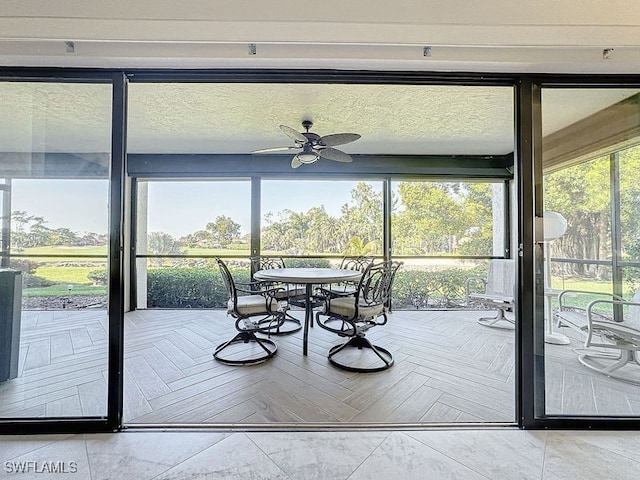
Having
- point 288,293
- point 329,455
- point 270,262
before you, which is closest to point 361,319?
point 288,293

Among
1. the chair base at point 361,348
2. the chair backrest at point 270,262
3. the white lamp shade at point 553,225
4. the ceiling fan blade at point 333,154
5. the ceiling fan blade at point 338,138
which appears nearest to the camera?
the white lamp shade at point 553,225

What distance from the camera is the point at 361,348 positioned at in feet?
10.3

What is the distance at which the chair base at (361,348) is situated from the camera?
2.64m

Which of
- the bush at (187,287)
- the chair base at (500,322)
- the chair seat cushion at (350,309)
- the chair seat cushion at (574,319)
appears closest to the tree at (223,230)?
the bush at (187,287)

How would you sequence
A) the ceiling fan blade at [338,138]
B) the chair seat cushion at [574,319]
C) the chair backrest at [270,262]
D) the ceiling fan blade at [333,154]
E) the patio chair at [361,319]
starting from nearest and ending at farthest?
the chair seat cushion at [574,319] → the patio chair at [361,319] → the ceiling fan blade at [338,138] → the ceiling fan blade at [333,154] → the chair backrest at [270,262]

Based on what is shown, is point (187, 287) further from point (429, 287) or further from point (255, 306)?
point (429, 287)

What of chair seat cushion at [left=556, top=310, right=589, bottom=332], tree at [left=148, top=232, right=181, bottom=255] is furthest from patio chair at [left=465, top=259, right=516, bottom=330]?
tree at [left=148, top=232, right=181, bottom=255]

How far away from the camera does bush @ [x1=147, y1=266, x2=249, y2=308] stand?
4.86 metres

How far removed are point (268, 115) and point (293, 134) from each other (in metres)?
0.71

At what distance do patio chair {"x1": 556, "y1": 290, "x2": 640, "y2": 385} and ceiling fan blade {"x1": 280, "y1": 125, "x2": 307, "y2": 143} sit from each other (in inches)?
104

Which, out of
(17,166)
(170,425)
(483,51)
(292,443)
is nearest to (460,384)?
(292,443)

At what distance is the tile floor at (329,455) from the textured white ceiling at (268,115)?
1.87 m

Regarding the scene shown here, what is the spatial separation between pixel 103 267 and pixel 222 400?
50.2 inches

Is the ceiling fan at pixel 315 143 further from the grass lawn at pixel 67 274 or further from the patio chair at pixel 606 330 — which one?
the patio chair at pixel 606 330
